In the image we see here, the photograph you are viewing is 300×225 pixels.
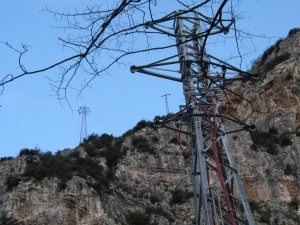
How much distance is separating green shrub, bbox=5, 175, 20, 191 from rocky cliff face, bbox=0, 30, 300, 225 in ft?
0.12

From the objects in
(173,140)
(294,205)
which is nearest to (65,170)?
(173,140)

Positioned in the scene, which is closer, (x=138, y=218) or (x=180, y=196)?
(x=138, y=218)

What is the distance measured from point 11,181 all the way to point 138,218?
4.70 meters

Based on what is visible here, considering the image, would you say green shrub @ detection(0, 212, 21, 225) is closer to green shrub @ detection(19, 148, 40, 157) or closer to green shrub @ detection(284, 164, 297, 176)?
green shrub @ detection(19, 148, 40, 157)

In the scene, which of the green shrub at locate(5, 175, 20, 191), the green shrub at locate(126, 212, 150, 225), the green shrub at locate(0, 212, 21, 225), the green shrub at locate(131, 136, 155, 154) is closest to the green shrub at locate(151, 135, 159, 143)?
the green shrub at locate(131, 136, 155, 154)

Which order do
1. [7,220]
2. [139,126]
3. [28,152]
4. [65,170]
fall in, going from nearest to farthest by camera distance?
[7,220], [65,170], [28,152], [139,126]

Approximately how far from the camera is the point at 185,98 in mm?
7223

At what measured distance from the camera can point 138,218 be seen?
17.4 metres

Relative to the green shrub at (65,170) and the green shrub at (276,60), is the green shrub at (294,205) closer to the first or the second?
the green shrub at (65,170)

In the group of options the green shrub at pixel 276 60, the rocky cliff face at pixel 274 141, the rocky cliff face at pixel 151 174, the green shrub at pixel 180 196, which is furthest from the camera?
the green shrub at pixel 276 60

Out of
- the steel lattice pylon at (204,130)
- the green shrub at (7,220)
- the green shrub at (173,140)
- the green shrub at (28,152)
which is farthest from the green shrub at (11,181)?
the steel lattice pylon at (204,130)

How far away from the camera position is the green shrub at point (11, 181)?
16536 millimetres

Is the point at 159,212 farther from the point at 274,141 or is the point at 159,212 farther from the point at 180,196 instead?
the point at 274,141

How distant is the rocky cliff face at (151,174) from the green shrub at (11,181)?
1.5 inches
